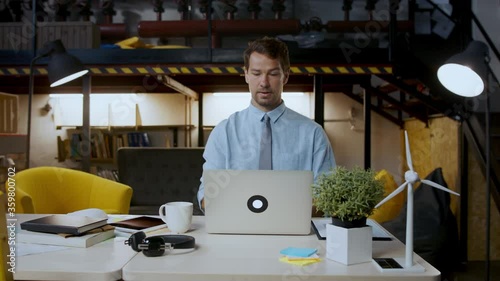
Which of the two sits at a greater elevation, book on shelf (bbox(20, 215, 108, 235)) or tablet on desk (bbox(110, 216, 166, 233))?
book on shelf (bbox(20, 215, 108, 235))

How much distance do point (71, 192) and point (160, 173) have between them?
56.1 inches

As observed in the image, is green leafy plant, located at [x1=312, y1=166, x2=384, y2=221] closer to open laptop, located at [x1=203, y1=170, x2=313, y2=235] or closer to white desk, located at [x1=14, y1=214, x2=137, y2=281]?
open laptop, located at [x1=203, y1=170, x2=313, y2=235]

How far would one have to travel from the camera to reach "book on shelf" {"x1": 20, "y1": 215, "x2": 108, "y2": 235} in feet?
4.18

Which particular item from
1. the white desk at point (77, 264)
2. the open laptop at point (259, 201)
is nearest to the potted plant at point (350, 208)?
the open laptop at point (259, 201)

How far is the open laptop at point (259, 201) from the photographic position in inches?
50.4

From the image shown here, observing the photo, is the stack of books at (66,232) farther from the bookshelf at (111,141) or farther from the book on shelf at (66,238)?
the bookshelf at (111,141)

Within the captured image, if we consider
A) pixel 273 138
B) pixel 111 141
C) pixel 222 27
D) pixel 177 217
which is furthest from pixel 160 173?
pixel 177 217

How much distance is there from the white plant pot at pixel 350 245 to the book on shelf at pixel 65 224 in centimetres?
73

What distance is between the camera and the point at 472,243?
4.04m

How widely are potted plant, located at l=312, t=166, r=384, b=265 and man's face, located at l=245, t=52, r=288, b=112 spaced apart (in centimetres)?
84

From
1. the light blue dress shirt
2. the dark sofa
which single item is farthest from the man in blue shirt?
the dark sofa

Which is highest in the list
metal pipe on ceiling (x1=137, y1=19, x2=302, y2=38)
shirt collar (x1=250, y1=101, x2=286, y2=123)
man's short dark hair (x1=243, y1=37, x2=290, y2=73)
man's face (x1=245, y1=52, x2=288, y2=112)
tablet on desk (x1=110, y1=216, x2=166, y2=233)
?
metal pipe on ceiling (x1=137, y1=19, x2=302, y2=38)

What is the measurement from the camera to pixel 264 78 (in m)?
1.88

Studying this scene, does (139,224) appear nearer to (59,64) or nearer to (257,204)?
(257,204)
